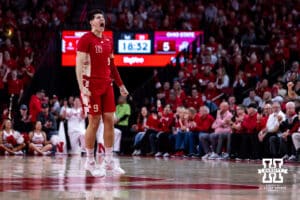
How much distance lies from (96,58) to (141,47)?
16.2 meters

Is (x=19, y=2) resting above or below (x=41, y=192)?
above

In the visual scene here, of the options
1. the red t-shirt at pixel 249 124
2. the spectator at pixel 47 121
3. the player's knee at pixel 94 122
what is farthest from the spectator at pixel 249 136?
the player's knee at pixel 94 122

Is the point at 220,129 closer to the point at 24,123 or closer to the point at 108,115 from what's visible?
the point at 24,123

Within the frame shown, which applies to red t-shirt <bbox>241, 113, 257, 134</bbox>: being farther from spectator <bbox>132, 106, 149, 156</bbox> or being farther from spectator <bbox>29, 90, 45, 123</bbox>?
spectator <bbox>29, 90, 45, 123</bbox>

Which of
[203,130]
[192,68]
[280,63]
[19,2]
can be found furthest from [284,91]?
[19,2]

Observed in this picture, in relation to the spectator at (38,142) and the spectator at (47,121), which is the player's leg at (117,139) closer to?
the spectator at (47,121)

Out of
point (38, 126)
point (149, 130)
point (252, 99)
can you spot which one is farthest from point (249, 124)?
point (38, 126)

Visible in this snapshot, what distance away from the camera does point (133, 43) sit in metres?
26.3

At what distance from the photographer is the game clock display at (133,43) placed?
26203 millimetres

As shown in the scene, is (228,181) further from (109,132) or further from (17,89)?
(17,89)

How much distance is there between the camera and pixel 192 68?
79.5 feet

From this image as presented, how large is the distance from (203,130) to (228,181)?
9415mm

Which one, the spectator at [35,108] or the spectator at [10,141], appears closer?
the spectator at [10,141]

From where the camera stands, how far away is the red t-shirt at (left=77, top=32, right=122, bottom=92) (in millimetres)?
10055
